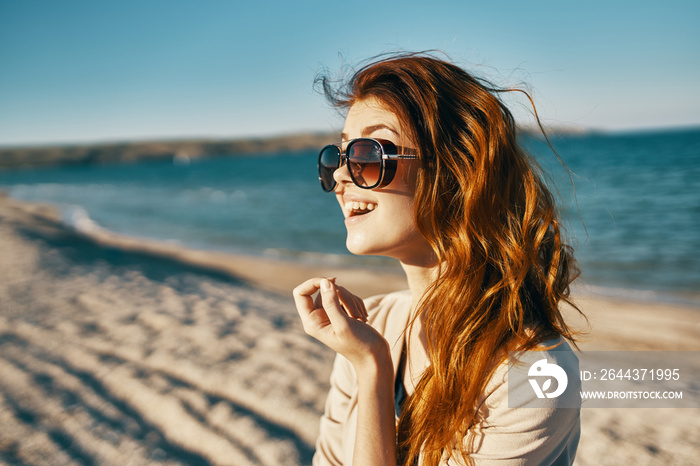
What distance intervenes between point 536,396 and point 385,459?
572 mm

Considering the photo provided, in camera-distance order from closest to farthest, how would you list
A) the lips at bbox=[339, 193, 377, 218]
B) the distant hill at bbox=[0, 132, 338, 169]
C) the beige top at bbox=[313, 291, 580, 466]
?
the beige top at bbox=[313, 291, 580, 466] < the lips at bbox=[339, 193, 377, 218] < the distant hill at bbox=[0, 132, 338, 169]

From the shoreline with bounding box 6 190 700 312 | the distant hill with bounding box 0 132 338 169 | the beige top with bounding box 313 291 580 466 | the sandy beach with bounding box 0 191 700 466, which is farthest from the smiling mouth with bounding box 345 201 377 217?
the distant hill with bounding box 0 132 338 169

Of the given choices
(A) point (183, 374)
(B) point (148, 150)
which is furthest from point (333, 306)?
(B) point (148, 150)

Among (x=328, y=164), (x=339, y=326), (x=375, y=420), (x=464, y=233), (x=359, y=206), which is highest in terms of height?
(x=328, y=164)

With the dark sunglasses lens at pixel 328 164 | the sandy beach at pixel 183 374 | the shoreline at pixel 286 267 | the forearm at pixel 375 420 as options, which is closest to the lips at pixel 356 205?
the dark sunglasses lens at pixel 328 164

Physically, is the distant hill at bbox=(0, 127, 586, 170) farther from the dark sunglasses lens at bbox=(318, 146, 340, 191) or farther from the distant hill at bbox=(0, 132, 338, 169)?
the dark sunglasses lens at bbox=(318, 146, 340, 191)

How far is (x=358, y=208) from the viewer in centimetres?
181

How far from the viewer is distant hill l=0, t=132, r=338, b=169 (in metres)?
106

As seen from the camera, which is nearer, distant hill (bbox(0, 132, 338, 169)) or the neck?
the neck

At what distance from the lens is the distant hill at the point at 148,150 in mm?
105688

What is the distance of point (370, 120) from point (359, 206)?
0.34 meters

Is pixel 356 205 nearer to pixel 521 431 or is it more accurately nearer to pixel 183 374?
pixel 521 431

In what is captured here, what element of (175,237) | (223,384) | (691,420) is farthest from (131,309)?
(175,237)

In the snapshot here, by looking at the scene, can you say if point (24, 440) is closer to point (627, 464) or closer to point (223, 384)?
point (223, 384)
